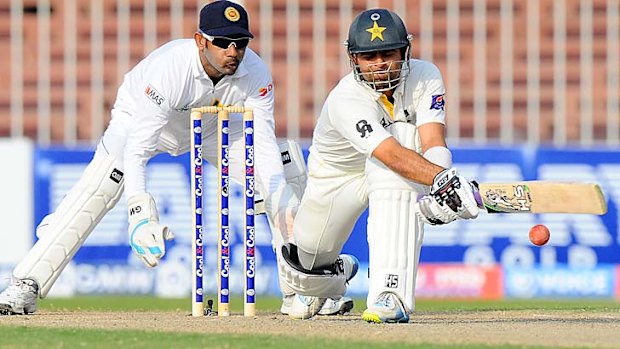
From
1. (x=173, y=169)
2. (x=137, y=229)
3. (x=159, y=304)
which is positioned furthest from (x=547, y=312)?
(x=173, y=169)

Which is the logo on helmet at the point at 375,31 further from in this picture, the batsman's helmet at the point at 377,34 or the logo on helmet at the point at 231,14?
the logo on helmet at the point at 231,14

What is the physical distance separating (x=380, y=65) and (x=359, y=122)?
0.24 meters

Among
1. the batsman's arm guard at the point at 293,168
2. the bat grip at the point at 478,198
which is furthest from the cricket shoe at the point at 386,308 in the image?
the batsman's arm guard at the point at 293,168

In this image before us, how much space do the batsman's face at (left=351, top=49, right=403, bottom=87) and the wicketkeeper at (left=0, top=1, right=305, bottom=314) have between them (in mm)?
882

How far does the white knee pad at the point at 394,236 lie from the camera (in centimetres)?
520

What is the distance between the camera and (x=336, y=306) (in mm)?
6594

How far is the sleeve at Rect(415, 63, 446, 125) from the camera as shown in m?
5.39

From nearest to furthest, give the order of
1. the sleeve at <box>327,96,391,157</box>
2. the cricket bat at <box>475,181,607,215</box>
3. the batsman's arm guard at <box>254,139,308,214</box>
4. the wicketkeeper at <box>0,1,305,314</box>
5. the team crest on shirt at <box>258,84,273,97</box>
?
1. the cricket bat at <box>475,181,607,215</box>
2. the sleeve at <box>327,96,391,157</box>
3. the wicketkeeper at <box>0,1,305,314</box>
4. the team crest on shirt at <box>258,84,273,97</box>
5. the batsman's arm guard at <box>254,139,308,214</box>

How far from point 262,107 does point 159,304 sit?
2.83 meters

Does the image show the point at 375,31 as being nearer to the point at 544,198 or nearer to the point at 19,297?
the point at 544,198

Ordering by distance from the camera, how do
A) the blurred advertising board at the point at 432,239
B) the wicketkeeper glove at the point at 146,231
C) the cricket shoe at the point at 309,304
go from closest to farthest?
the wicketkeeper glove at the point at 146,231 < the cricket shoe at the point at 309,304 < the blurred advertising board at the point at 432,239

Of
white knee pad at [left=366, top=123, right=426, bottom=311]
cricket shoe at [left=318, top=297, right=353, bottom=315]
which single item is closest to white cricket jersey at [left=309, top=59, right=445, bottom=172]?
white knee pad at [left=366, top=123, right=426, bottom=311]

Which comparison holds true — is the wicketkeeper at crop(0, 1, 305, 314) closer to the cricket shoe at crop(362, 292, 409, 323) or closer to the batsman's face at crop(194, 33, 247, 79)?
the batsman's face at crop(194, 33, 247, 79)

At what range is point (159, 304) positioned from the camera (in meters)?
9.00
